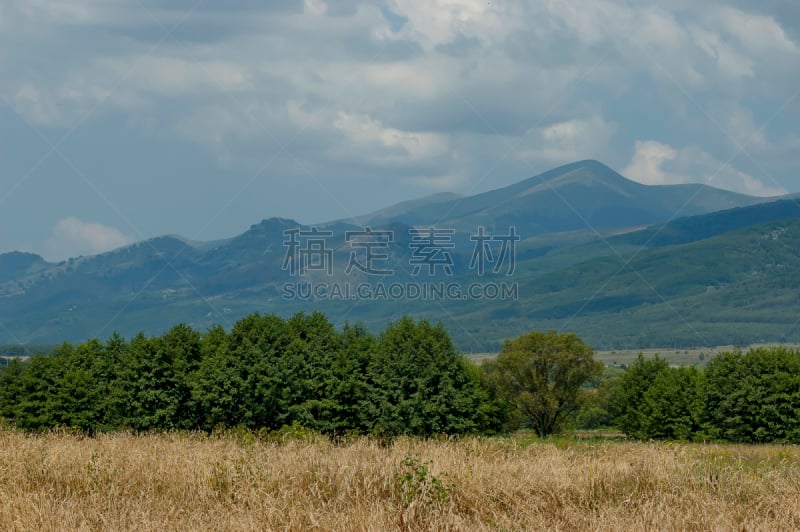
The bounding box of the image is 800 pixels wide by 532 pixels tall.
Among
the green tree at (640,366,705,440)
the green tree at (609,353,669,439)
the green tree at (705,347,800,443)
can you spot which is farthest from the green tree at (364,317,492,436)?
the green tree at (609,353,669,439)

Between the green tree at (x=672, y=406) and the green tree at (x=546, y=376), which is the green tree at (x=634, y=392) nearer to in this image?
the green tree at (x=672, y=406)

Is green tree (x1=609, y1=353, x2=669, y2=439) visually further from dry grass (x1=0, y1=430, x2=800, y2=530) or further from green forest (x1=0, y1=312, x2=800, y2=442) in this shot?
dry grass (x1=0, y1=430, x2=800, y2=530)

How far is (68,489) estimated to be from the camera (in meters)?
15.4

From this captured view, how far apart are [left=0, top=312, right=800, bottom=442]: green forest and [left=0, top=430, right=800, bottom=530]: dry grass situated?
1298 inches

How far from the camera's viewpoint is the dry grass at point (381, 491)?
13.3 metres

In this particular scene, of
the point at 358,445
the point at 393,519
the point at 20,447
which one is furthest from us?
the point at 358,445

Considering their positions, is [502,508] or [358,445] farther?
[358,445]

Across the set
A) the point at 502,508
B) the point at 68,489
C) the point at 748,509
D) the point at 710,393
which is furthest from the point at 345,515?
the point at 710,393

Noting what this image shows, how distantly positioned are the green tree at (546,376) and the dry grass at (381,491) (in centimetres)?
7995

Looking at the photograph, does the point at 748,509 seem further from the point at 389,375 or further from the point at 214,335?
the point at 214,335

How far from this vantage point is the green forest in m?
59.4

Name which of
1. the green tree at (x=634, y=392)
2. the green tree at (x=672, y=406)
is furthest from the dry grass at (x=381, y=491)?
the green tree at (x=634, y=392)

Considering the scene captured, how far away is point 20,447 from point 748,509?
15563 mm

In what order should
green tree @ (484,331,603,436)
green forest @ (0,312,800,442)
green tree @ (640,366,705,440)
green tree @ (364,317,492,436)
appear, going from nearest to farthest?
green forest @ (0,312,800,442), green tree @ (364,317,492,436), green tree @ (640,366,705,440), green tree @ (484,331,603,436)
